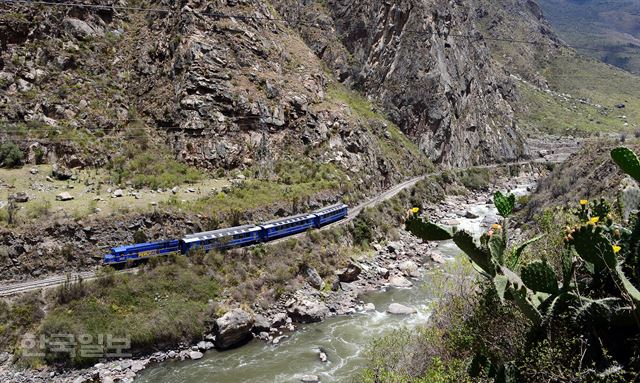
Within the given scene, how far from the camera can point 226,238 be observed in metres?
32.3

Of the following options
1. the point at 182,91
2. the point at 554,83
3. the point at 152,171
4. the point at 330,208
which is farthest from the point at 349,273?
the point at 554,83

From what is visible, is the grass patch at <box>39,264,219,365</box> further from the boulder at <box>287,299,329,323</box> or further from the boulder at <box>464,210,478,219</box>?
the boulder at <box>464,210,478,219</box>

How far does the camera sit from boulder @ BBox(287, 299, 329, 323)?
29078mm

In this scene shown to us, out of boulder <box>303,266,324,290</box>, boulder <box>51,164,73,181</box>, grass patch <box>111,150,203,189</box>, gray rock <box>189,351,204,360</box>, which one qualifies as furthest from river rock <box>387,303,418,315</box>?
boulder <box>51,164,73,181</box>

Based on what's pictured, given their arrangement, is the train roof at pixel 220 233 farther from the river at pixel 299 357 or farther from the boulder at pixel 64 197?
the boulder at pixel 64 197

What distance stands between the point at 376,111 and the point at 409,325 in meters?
52.0

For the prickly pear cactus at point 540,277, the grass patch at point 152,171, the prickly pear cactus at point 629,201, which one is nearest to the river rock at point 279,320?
the grass patch at point 152,171

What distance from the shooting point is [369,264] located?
39000 millimetres

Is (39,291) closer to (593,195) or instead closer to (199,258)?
(199,258)

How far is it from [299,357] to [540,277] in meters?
18.4

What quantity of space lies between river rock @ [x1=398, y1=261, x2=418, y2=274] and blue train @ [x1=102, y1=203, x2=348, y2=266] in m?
7.90

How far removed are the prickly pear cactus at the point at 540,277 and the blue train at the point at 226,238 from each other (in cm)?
2550

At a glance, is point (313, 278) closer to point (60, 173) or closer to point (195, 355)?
point (195, 355)

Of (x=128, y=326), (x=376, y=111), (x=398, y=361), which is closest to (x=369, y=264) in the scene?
(x=128, y=326)
